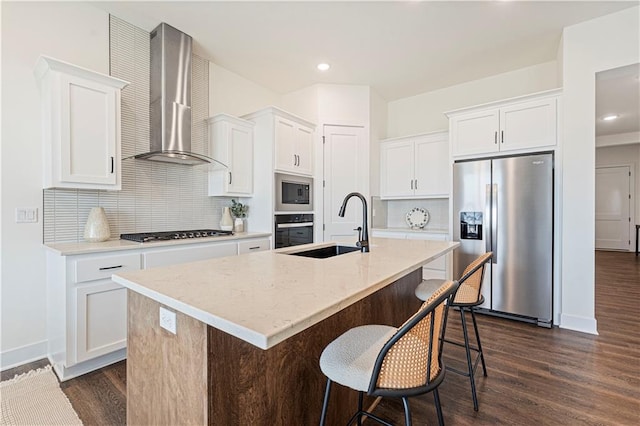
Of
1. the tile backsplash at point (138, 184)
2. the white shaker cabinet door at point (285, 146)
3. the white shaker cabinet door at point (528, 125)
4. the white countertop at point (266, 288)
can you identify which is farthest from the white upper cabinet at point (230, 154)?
the white shaker cabinet door at point (528, 125)

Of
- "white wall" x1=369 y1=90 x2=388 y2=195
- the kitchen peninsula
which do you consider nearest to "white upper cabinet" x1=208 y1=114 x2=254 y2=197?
"white wall" x1=369 y1=90 x2=388 y2=195

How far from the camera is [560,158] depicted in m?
3.00

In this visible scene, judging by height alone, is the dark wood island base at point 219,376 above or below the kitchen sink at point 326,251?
below

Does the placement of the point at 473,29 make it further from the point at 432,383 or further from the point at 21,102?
the point at 21,102

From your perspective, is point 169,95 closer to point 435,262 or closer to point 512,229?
point 435,262

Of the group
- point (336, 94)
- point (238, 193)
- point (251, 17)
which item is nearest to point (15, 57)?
point (251, 17)

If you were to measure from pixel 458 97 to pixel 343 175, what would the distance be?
6.41 ft

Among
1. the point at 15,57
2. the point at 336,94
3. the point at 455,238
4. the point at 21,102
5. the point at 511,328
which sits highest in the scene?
the point at 336,94

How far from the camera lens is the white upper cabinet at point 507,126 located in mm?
3053

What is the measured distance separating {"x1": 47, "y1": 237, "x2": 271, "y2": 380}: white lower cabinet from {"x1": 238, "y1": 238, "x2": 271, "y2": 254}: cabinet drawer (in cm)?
88

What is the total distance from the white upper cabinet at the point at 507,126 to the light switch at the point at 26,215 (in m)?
4.04

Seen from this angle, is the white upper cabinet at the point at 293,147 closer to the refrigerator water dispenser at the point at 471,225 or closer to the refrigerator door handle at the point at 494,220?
the refrigerator water dispenser at the point at 471,225

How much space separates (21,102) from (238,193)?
189 centimetres

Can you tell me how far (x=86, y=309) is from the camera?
2.09m
